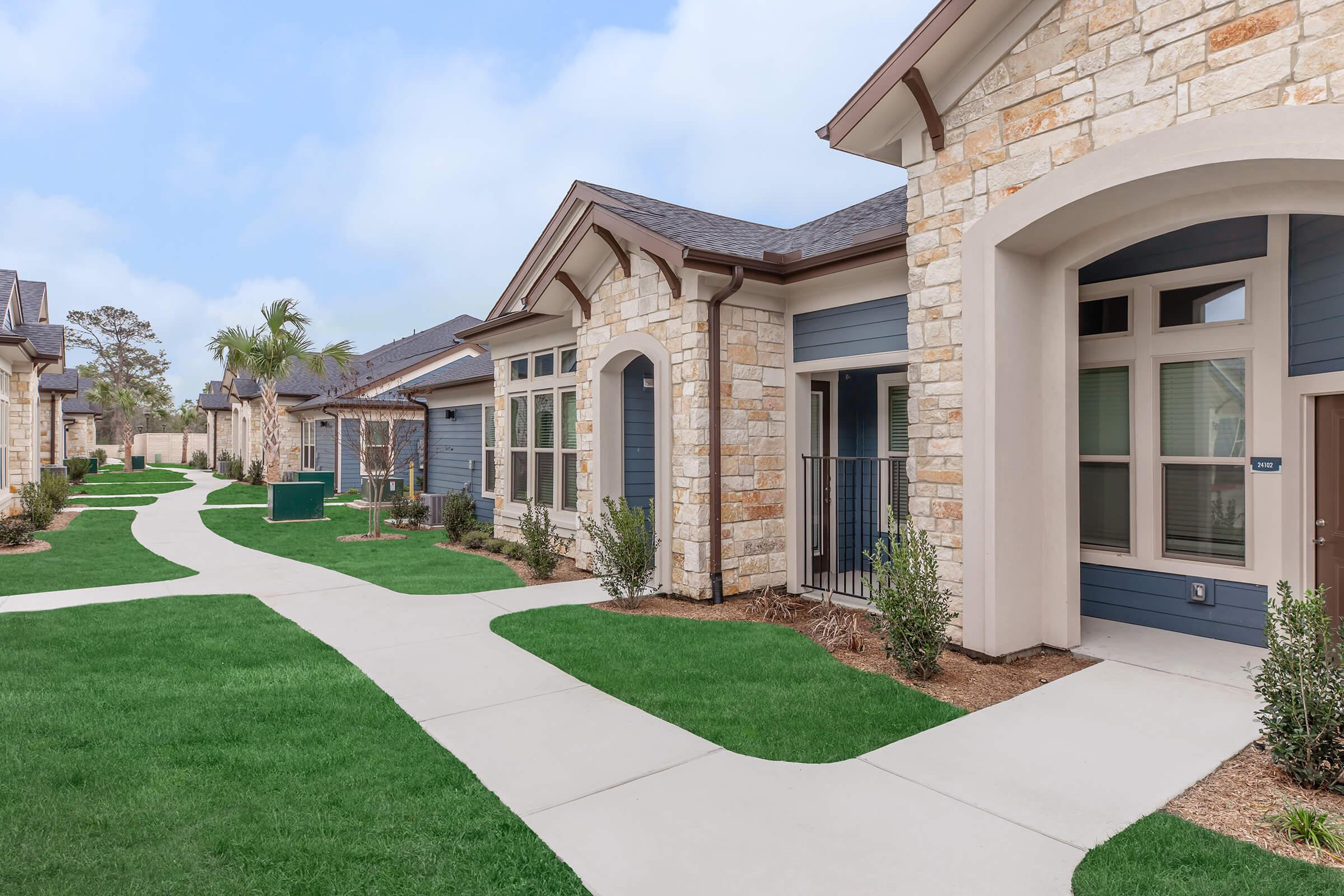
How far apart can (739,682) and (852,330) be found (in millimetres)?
3905

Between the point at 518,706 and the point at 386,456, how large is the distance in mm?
10913

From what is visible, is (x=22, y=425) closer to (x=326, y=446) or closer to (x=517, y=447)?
(x=326, y=446)

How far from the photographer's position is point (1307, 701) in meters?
3.35

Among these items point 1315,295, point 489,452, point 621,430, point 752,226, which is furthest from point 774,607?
point 489,452

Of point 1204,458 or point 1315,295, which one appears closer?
point 1315,295

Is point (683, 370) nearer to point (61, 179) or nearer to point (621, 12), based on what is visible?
point (621, 12)

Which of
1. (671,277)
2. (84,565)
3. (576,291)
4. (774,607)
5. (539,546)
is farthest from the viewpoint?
(84,565)

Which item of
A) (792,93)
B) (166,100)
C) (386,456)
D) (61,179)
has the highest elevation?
(792,93)

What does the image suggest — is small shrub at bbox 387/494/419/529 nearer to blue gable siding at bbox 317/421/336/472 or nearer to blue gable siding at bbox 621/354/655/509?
blue gable siding at bbox 621/354/655/509

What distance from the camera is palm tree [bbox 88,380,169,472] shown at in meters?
44.8

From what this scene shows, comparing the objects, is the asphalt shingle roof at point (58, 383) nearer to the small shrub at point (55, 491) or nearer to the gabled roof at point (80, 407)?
the gabled roof at point (80, 407)

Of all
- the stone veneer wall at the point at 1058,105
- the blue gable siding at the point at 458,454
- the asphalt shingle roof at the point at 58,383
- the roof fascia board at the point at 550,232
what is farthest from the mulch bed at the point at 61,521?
the stone veneer wall at the point at 1058,105

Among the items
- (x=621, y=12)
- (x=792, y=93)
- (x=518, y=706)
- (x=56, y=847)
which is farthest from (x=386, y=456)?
(x=792, y=93)

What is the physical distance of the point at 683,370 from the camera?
7.43 meters
